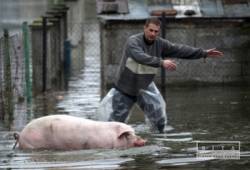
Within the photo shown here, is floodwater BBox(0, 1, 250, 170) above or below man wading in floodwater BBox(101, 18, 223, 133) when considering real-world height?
below

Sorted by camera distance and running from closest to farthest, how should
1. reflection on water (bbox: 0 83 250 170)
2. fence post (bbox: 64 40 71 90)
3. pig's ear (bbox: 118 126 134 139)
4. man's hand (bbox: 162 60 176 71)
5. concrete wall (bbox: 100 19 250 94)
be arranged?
reflection on water (bbox: 0 83 250 170) → pig's ear (bbox: 118 126 134 139) → man's hand (bbox: 162 60 176 71) → concrete wall (bbox: 100 19 250 94) → fence post (bbox: 64 40 71 90)

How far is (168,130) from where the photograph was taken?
48.6 ft

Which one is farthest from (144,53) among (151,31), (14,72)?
(14,72)

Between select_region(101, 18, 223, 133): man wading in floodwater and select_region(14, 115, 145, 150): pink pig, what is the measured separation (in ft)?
4.56

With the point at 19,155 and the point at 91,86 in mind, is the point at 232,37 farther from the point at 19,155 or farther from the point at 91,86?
the point at 19,155

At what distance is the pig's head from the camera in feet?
41.3

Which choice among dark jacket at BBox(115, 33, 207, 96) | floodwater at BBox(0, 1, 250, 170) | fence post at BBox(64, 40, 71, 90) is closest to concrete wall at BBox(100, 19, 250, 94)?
floodwater at BBox(0, 1, 250, 170)

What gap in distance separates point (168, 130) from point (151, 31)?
6.10 ft

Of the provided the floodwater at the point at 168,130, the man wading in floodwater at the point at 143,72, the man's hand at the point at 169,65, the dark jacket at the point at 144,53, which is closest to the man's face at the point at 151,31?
the man wading in floodwater at the point at 143,72

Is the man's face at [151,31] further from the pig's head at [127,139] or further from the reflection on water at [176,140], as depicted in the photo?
the pig's head at [127,139]

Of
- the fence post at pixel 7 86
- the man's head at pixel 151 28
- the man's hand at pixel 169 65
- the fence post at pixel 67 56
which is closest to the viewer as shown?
the man's hand at pixel 169 65

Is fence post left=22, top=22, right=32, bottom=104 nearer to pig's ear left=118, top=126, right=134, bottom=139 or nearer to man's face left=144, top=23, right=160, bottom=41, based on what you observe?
man's face left=144, top=23, right=160, bottom=41

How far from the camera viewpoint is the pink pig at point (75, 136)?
495 inches

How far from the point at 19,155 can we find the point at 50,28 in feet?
34.0
